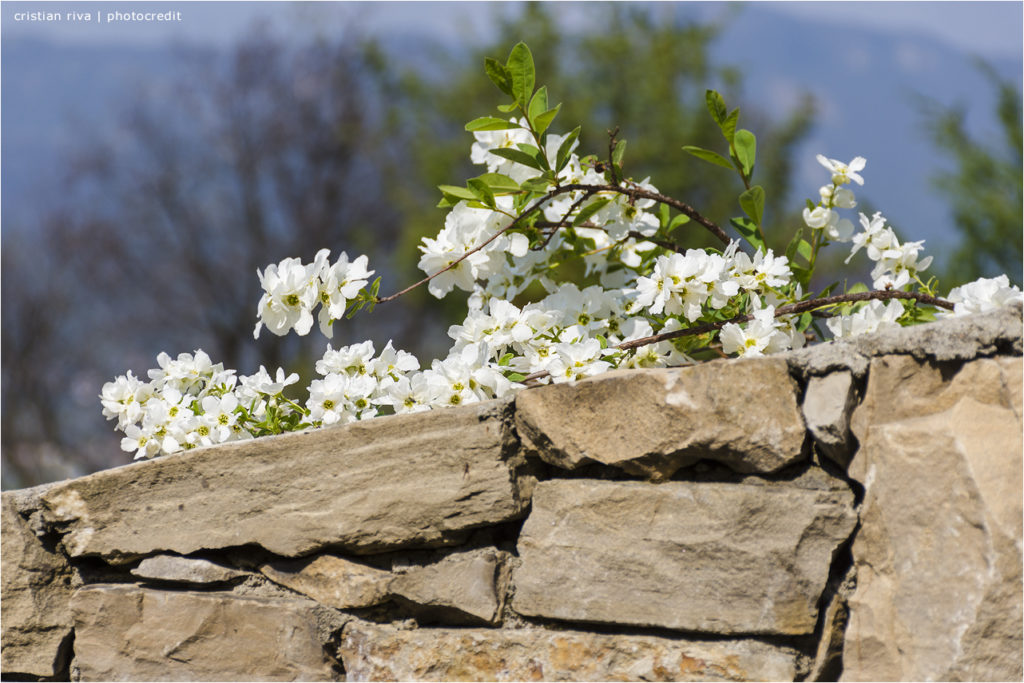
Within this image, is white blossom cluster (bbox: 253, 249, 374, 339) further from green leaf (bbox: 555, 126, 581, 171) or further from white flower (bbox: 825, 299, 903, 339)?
white flower (bbox: 825, 299, 903, 339)

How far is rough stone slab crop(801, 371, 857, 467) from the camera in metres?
1.06

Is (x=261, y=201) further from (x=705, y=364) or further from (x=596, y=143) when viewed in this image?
(x=705, y=364)

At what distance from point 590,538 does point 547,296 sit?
0.42 meters

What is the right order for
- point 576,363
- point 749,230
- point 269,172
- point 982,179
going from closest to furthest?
point 576,363 < point 749,230 < point 982,179 < point 269,172

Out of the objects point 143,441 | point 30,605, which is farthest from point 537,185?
point 30,605

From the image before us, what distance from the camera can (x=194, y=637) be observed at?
54.7 inches

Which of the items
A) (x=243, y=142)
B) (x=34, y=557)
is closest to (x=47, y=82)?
(x=243, y=142)

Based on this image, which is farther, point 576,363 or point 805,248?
point 805,248

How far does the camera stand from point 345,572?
52.5 inches

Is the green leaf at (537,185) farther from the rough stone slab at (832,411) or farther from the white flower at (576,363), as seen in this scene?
the rough stone slab at (832,411)

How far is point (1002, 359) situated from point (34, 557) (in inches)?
58.8

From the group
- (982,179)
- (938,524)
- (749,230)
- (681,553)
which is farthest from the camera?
(982,179)

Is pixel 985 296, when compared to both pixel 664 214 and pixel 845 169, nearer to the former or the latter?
pixel 845 169

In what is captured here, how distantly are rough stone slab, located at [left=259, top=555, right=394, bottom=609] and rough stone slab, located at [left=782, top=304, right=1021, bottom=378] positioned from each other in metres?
0.70
